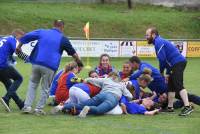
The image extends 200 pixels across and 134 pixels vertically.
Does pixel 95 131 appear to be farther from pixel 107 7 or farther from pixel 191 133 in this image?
pixel 107 7

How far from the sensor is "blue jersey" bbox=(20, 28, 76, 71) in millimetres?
10883

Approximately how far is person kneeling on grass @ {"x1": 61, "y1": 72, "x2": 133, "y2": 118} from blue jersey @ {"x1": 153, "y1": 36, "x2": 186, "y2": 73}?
94 centimetres

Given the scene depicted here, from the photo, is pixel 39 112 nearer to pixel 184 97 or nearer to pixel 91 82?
pixel 91 82

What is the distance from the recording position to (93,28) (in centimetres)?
4075

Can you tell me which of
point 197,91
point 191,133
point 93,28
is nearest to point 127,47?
point 93,28

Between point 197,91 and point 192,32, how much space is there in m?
28.0

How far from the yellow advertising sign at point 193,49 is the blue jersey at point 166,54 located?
21.8 metres

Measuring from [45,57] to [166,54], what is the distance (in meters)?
2.51

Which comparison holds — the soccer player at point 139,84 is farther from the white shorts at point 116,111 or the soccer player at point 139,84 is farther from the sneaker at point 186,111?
the sneaker at point 186,111

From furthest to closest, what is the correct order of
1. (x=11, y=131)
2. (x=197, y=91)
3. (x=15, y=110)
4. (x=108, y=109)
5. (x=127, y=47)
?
1. (x=127, y=47)
2. (x=197, y=91)
3. (x=15, y=110)
4. (x=108, y=109)
5. (x=11, y=131)

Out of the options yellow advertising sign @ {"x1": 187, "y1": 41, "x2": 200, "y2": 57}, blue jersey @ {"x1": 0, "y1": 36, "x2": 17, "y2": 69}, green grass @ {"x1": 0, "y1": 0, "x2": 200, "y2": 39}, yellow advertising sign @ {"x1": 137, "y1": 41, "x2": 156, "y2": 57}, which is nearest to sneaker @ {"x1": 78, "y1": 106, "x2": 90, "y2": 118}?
blue jersey @ {"x1": 0, "y1": 36, "x2": 17, "y2": 69}

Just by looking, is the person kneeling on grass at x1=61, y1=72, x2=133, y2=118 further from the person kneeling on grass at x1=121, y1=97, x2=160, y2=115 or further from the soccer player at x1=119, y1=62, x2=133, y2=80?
the soccer player at x1=119, y1=62, x2=133, y2=80

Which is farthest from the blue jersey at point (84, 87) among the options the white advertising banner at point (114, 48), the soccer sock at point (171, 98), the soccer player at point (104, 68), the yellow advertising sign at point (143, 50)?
the yellow advertising sign at point (143, 50)

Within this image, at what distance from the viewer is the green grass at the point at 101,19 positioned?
39.4 metres
